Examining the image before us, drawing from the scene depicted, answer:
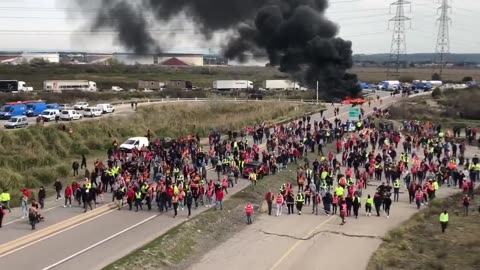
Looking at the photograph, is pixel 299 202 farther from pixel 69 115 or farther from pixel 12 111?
pixel 12 111

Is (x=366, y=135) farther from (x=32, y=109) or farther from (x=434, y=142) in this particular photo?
(x=32, y=109)

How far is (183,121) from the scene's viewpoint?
211ft

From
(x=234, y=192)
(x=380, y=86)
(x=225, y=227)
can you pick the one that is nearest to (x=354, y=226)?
(x=225, y=227)

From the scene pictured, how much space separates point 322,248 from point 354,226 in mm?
3437

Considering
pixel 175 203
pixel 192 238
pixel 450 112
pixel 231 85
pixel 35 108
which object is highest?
pixel 231 85

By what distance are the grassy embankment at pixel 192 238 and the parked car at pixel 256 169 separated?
3.18m

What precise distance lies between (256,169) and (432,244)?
→ 12.8 metres

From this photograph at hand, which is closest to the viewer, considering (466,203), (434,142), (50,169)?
(466,203)

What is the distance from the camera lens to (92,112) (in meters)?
63.4

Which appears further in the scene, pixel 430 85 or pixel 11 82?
pixel 430 85

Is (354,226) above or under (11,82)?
under

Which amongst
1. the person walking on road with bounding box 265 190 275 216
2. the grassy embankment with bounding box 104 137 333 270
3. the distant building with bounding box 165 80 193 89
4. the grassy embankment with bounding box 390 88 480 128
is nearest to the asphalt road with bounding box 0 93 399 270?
the grassy embankment with bounding box 104 137 333 270

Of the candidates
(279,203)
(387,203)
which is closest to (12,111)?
(279,203)

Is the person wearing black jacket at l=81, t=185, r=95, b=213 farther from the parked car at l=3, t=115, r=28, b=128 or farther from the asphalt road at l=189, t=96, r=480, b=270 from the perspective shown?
the parked car at l=3, t=115, r=28, b=128
